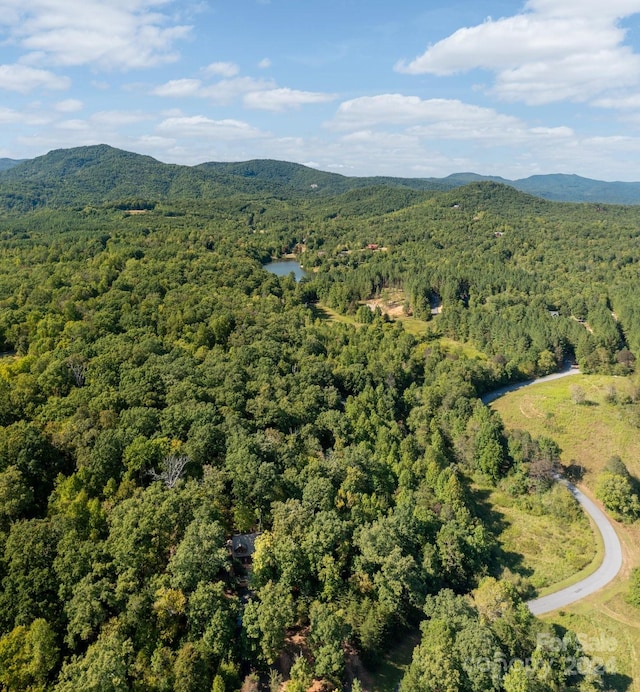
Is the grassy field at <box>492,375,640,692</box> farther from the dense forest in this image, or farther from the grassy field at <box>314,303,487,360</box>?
the grassy field at <box>314,303,487,360</box>

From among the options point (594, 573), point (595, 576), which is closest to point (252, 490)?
point (595, 576)

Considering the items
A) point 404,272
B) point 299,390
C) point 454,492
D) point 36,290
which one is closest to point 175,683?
point 454,492

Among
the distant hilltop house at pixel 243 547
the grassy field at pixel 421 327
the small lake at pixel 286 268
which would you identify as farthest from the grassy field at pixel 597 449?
the small lake at pixel 286 268

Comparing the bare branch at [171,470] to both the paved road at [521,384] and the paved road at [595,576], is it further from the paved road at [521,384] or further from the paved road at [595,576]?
the paved road at [521,384]

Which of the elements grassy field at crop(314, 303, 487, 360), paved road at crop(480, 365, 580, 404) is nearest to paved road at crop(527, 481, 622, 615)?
paved road at crop(480, 365, 580, 404)

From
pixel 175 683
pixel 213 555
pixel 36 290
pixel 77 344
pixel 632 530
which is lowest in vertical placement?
pixel 632 530

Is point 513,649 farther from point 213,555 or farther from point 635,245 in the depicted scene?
point 635,245
